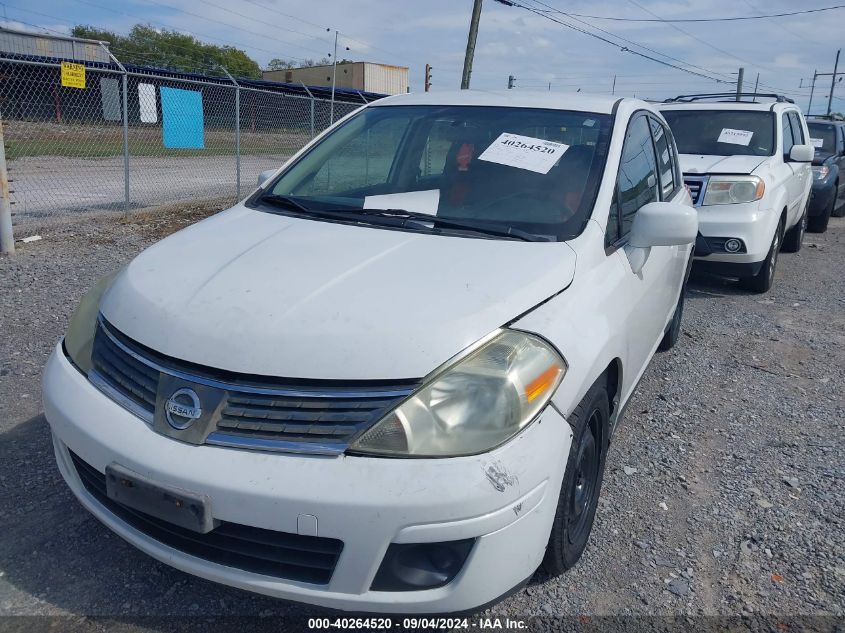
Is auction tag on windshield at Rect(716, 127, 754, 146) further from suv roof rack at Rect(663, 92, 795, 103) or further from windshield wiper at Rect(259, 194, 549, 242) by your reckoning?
windshield wiper at Rect(259, 194, 549, 242)

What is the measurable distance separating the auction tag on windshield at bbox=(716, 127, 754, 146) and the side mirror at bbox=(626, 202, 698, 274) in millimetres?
4937

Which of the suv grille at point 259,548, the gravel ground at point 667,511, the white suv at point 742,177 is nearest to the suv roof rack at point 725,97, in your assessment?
the white suv at point 742,177

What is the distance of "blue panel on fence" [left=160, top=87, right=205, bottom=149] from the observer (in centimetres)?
974

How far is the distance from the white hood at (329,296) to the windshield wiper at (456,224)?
0.08 metres

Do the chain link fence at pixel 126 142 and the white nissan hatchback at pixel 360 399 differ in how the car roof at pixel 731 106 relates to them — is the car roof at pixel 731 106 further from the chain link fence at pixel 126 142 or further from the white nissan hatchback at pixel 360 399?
the chain link fence at pixel 126 142

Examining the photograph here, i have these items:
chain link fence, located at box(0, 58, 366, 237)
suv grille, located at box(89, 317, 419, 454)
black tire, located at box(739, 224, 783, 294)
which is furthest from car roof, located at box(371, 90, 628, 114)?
chain link fence, located at box(0, 58, 366, 237)

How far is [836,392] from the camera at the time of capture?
4.42 metres

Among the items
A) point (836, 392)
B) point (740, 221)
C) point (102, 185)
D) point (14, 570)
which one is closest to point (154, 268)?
point (14, 570)

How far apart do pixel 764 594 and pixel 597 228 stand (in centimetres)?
146

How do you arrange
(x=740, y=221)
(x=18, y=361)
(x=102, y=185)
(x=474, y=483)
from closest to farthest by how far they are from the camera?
1. (x=474, y=483)
2. (x=18, y=361)
3. (x=740, y=221)
4. (x=102, y=185)

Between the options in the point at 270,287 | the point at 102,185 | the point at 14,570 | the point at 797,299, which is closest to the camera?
the point at 270,287

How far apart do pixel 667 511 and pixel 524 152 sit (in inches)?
66.5

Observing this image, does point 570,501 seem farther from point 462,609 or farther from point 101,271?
point 101,271

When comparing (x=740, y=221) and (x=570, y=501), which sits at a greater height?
(x=740, y=221)
